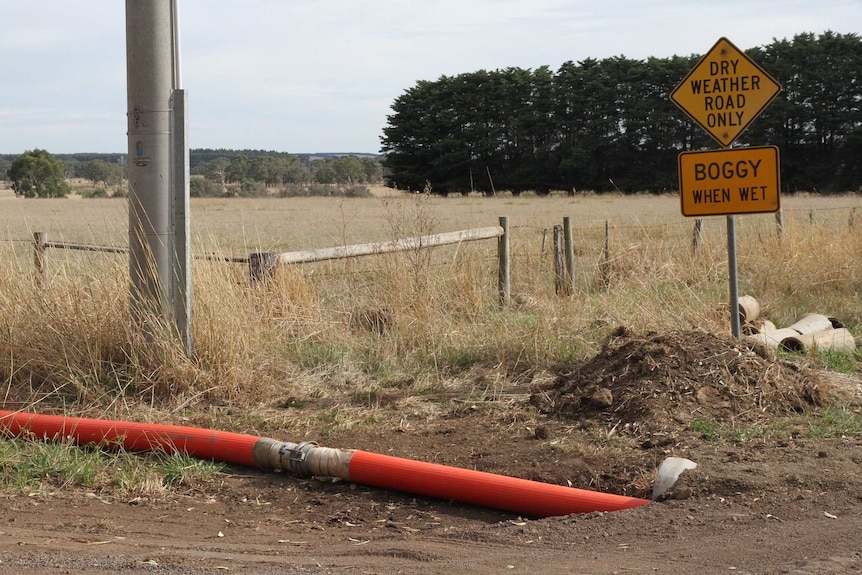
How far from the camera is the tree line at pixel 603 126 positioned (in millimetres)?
53031

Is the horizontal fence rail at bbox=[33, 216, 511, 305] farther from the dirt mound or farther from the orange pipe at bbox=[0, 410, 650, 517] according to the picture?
the dirt mound

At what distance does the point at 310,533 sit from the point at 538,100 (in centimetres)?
5779

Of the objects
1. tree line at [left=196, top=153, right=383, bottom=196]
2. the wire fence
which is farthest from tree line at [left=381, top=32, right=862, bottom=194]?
the wire fence

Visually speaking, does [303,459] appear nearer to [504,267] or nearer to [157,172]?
[157,172]

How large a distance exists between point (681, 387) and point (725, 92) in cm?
271

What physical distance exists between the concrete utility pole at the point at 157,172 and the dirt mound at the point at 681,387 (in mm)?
2884

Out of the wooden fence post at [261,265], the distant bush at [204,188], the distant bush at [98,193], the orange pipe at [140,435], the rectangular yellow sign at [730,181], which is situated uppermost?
the distant bush at [204,188]

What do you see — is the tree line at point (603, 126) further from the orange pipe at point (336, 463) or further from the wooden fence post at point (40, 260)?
the orange pipe at point (336, 463)

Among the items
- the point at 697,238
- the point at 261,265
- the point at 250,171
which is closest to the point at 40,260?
the point at 261,265

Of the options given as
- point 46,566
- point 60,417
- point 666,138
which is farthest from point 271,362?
point 666,138

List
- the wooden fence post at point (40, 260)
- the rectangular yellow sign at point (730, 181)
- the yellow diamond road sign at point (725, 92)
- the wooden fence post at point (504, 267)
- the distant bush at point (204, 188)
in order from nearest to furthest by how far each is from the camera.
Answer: the rectangular yellow sign at point (730, 181) < the yellow diamond road sign at point (725, 92) < the wooden fence post at point (40, 260) < the wooden fence post at point (504, 267) < the distant bush at point (204, 188)

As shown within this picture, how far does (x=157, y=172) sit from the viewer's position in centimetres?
703

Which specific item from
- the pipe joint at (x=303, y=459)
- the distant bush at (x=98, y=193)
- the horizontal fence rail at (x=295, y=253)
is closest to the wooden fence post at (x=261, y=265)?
the horizontal fence rail at (x=295, y=253)

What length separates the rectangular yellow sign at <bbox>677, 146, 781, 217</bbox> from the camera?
7.41 metres
